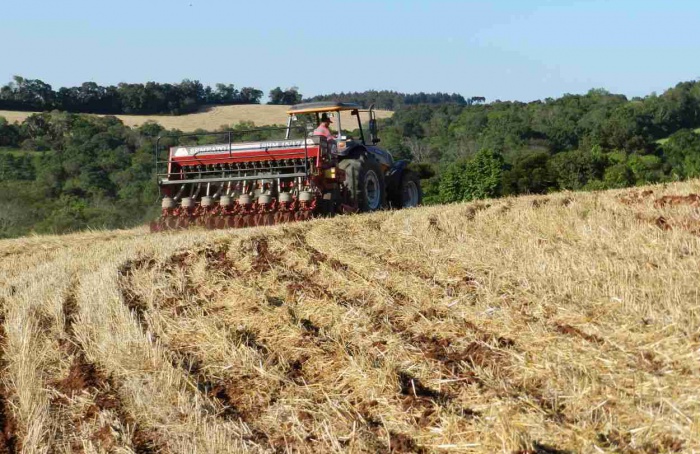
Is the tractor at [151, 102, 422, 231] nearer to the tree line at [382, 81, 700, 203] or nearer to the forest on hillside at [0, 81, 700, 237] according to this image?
the forest on hillside at [0, 81, 700, 237]

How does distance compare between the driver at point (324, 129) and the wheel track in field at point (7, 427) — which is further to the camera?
the driver at point (324, 129)

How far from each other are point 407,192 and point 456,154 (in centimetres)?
3633

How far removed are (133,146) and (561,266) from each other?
45.1 metres

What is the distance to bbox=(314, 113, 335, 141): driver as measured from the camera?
14273mm

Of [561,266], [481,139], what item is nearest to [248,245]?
[561,266]

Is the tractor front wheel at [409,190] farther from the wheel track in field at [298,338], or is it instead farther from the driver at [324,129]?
the wheel track in field at [298,338]

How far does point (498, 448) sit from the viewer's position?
370 cm

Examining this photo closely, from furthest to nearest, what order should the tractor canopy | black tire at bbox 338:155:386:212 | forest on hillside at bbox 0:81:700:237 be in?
forest on hillside at bbox 0:81:700:237
the tractor canopy
black tire at bbox 338:155:386:212

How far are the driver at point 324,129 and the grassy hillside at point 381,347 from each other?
5.74m

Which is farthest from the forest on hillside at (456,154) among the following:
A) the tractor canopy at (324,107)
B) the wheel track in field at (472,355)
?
the wheel track in field at (472,355)

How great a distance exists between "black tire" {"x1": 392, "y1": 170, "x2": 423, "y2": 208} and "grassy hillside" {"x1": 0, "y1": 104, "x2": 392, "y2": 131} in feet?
133

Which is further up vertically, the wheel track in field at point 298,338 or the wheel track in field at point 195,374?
the wheel track in field at point 298,338

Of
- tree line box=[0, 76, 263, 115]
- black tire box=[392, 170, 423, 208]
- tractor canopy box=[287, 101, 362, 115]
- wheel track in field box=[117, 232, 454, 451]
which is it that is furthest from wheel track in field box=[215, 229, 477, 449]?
tree line box=[0, 76, 263, 115]

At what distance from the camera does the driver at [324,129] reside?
46.8 ft
